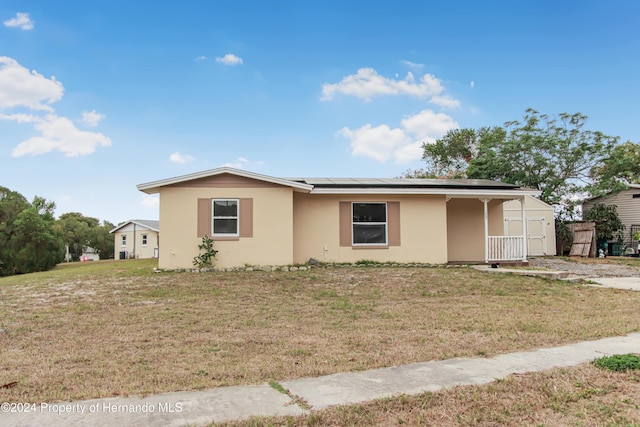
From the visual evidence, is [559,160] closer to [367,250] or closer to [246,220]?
[367,250]

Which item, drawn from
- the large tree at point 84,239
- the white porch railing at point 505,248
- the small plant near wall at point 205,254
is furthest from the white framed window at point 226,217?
the large tree at point 84,239

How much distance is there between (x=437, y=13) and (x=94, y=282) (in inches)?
540

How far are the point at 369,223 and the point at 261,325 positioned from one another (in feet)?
27.6

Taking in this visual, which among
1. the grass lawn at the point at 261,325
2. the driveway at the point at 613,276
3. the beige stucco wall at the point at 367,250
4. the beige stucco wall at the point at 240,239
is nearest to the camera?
the grass lawn at the point at 261,325

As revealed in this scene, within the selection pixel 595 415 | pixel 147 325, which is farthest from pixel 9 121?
pixel 595 415

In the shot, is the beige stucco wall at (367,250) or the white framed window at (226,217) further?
the beige stucco wall at (367,250)

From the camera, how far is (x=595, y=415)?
311cm

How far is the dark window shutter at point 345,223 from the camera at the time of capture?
552 inches

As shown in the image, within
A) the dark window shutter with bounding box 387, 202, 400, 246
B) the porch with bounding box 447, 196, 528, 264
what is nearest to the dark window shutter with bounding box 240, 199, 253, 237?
the dark window shutter with bounding box 387, 202, 400, 246

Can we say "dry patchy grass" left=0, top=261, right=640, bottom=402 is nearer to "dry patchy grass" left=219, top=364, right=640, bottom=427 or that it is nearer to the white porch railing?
"dry patchy grass" left=219, top=364, right=640, bottom=427

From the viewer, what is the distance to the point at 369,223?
14.2 m

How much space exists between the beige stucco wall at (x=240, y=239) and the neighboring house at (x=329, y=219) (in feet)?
0.10

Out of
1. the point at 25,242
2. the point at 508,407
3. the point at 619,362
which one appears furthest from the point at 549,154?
the point at 25,242

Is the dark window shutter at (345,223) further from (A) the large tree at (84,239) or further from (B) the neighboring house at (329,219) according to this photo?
(A) the large tree at (84,239)
